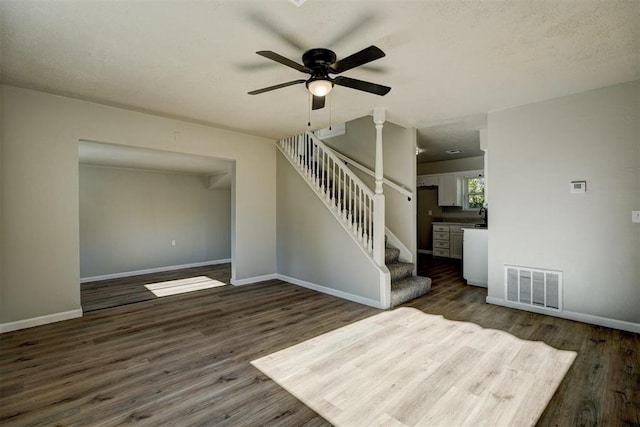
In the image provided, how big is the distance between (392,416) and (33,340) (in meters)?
3.39

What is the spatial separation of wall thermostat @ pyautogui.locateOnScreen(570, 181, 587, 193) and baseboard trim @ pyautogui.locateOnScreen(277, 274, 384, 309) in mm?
2544

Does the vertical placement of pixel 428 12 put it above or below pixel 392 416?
above

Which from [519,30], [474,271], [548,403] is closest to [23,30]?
[519,30]

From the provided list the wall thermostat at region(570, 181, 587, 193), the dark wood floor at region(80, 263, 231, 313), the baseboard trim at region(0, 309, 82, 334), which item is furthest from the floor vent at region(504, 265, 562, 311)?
the baseboard trim at region(0, 309, 82, 334)

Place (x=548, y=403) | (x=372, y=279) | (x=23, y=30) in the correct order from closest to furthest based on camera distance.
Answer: (x=548, y=403)
(x=23, y=30)
(x=372, y=279)

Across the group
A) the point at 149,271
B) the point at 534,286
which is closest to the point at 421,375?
the point at 534,286

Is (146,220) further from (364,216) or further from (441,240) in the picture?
(441,240)

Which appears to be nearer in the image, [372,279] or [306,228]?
[372,279]

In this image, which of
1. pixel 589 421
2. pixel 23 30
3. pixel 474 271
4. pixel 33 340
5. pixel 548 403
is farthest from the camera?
pixel 474 271

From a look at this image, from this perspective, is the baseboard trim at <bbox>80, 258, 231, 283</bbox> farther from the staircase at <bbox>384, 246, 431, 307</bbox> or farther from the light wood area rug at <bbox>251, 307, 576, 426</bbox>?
the light wood area rug at <bbox>251, 307, 576, 426</bbox>

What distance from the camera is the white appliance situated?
4.66m

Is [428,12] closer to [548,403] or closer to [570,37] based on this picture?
[570,37]

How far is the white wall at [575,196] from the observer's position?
2961 millimetres

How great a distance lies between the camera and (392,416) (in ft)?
5.67
